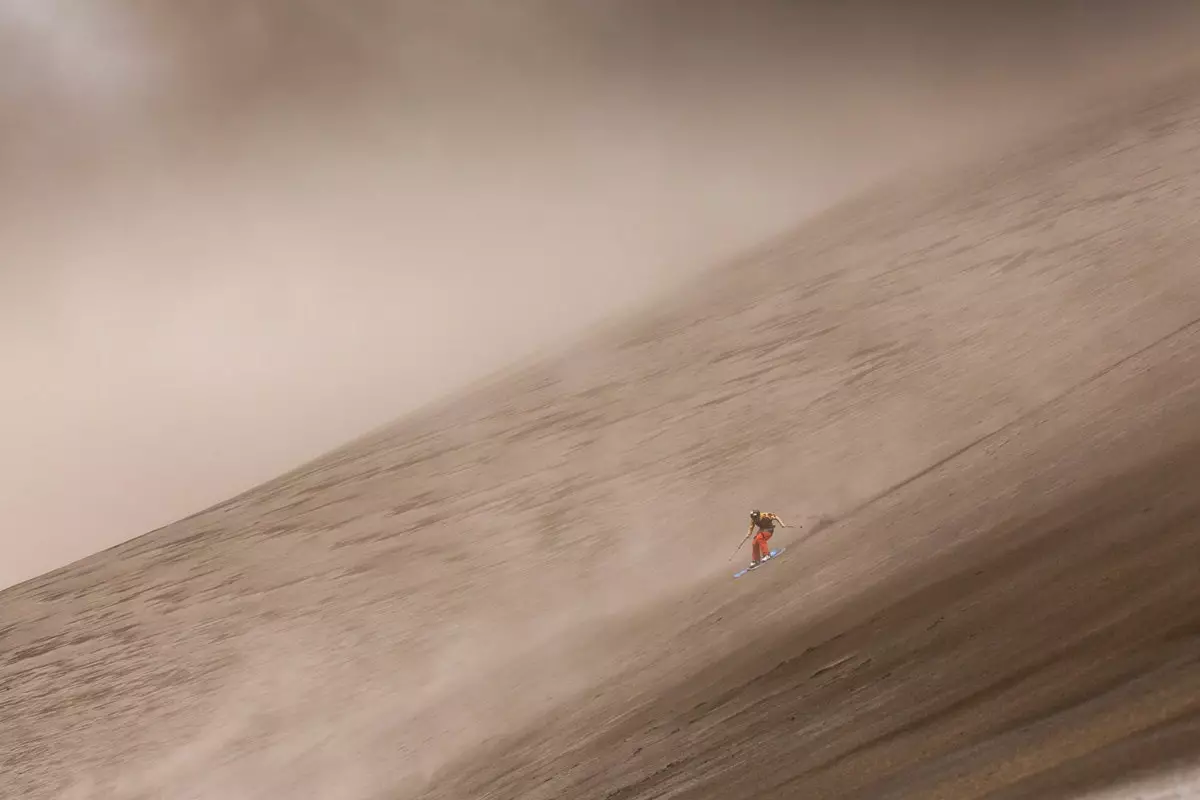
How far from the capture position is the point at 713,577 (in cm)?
35

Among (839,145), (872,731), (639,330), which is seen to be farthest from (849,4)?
(872,731)

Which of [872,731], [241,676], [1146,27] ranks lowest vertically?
[872,731]

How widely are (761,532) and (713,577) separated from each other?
0.03 metres

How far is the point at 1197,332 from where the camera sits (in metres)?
0.38

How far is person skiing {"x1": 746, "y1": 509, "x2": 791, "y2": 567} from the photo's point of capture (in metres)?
0.35

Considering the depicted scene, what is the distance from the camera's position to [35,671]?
1.06 feet

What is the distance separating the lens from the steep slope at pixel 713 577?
32 cm

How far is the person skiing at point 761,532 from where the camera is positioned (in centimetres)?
35

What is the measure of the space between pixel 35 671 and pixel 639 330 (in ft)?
0.84

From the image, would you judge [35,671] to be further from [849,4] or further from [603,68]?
[849,4]

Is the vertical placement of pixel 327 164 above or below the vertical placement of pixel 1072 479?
above

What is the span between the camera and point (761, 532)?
14.0 inches

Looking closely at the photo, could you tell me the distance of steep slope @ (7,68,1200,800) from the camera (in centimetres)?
32

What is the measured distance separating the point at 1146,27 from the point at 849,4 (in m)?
0.14
